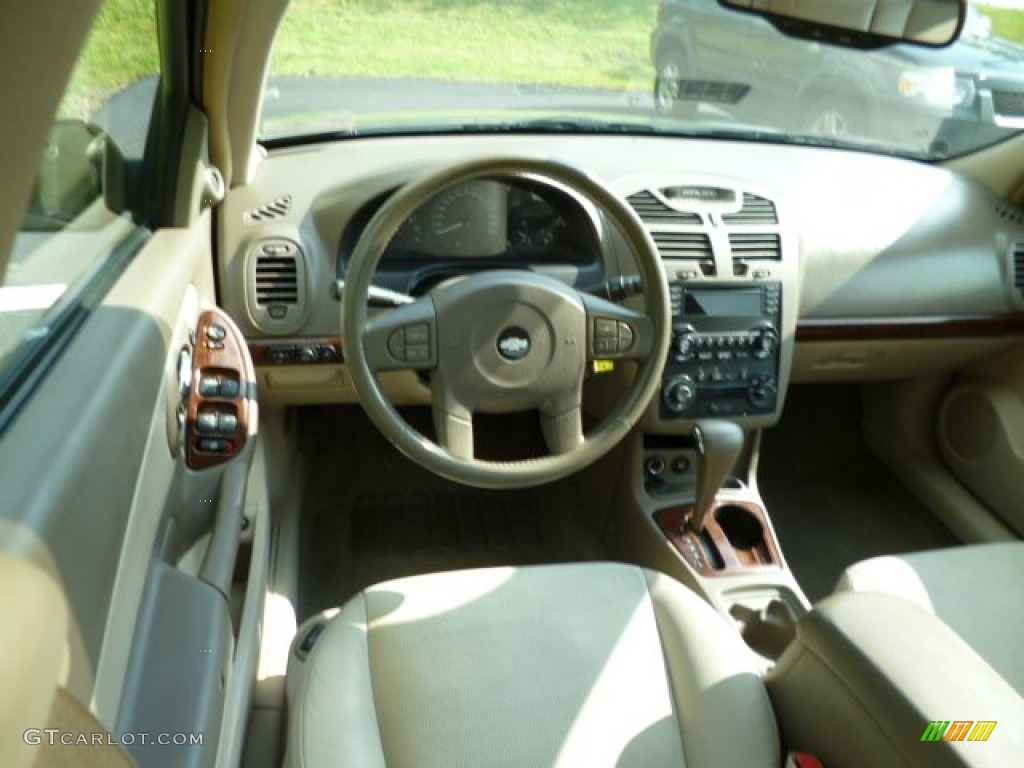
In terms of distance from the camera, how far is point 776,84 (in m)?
2.79

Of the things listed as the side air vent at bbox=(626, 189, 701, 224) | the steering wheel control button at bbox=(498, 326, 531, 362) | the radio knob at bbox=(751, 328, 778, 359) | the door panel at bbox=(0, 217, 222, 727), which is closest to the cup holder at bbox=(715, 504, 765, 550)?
the radio knob at bbox=(751, 328, 778, 359)

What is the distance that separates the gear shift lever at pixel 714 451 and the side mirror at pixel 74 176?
1363 mm

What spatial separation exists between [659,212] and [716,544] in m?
0.85

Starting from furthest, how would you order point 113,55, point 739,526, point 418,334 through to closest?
point 739,526
point 418,334
point 113,55

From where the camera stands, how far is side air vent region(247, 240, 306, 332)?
7.22 feet

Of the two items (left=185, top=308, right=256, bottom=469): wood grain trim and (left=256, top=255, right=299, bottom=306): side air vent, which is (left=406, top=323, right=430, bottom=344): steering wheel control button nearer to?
(left=185, top=308, right=256, bottom=469): wood grain trim

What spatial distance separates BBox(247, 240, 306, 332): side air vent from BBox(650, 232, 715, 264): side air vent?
86 centimetres

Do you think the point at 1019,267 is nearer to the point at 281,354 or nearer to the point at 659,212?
the point at 659,212

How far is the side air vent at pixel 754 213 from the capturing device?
239 centimetres

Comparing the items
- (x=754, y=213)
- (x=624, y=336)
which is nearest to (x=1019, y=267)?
(x=754, y=213)

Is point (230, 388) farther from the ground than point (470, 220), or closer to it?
closer to it

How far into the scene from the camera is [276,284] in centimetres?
222

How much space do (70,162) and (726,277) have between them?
1.51 metres

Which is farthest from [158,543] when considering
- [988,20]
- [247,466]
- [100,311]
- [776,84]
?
[988,20]
